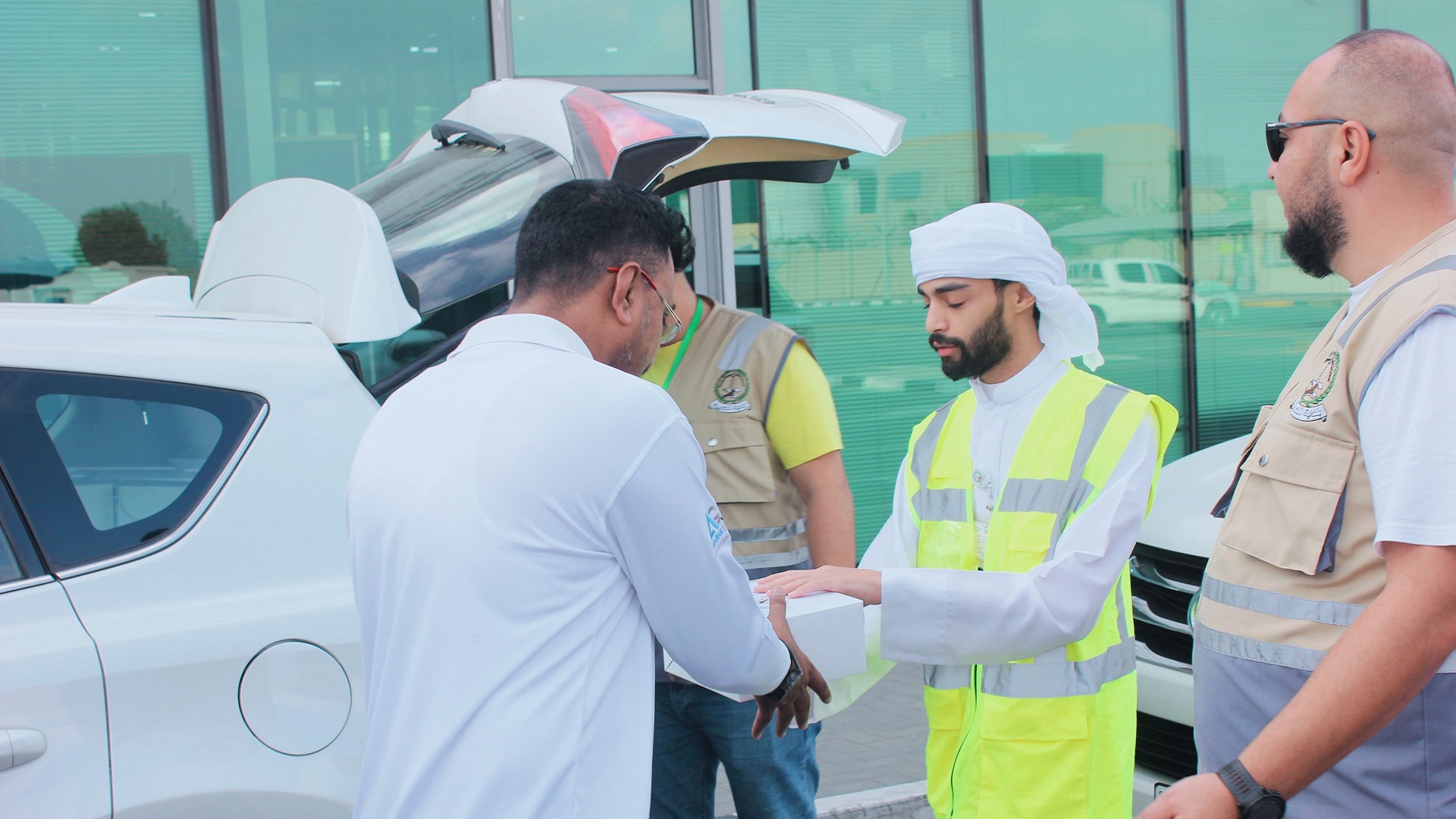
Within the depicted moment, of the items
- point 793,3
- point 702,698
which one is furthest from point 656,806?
point 793,3

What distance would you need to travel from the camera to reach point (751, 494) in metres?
2.87

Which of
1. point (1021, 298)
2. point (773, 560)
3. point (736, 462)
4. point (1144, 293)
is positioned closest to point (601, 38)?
point (1144, 293)

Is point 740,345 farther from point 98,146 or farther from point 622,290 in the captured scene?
point 98,146

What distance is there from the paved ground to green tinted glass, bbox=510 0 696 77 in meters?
3.67

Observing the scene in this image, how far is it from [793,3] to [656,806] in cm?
552

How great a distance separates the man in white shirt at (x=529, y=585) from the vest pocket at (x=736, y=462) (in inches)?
44.7

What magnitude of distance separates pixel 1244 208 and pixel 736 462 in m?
6.51

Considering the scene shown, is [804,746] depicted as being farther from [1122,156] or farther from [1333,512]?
[1122,156]

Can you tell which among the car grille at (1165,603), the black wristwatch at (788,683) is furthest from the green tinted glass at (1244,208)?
the black wristwatch at (788,683)

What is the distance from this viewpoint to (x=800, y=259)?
7.41 m

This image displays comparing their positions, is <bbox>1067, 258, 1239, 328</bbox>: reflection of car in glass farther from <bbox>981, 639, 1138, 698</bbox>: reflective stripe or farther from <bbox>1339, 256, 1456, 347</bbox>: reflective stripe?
<bbox>1339, 256, 1456, 347</bbox>: reflective stripe

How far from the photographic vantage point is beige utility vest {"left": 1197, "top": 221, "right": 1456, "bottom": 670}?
5.40 ft

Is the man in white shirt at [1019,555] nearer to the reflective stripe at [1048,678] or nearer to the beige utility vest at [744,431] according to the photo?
the reflective stripe at [1048,678]

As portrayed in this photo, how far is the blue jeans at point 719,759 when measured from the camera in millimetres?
2707
